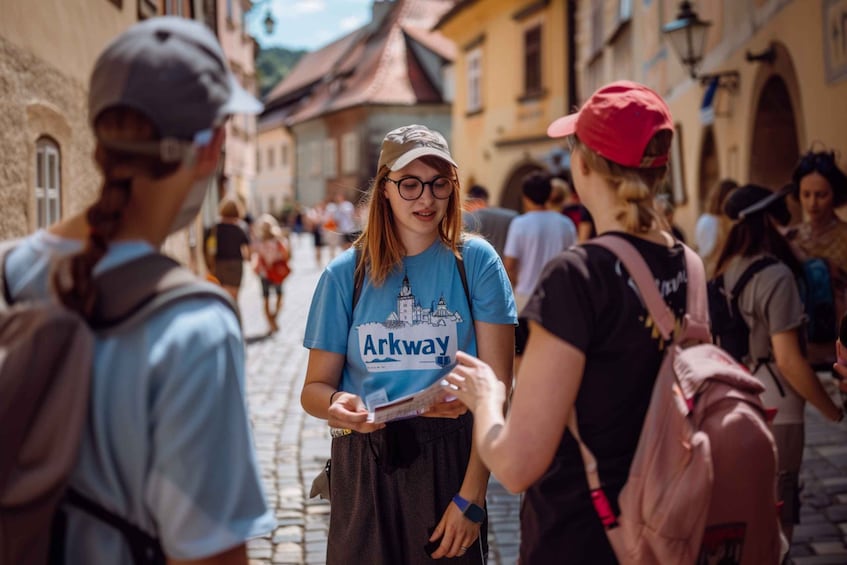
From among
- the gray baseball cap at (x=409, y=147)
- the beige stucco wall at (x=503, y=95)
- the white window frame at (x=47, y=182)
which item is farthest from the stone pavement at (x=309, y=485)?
the beige stucco wall at (x=503, y=95)

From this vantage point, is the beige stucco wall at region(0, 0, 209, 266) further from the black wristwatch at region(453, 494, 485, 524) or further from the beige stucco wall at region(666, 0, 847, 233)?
the beige stucco wall at region(666, 0, 847, 233)

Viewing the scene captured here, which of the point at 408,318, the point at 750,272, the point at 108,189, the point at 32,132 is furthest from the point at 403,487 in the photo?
the point at 32,132

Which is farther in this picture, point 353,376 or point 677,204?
point 677,204

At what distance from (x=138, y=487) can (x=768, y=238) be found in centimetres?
304

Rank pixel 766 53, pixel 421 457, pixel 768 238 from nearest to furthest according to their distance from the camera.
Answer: pixel 421 457, pixel 768 238, pixel 766 53

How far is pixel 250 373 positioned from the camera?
10.8m

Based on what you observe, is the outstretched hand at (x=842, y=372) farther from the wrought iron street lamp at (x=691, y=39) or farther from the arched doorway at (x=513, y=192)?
the arched doorway at (x=513, y=192)

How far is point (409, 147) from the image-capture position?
3.02 m

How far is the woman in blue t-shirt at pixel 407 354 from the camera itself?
2895mm

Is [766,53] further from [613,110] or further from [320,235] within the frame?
[320,235]

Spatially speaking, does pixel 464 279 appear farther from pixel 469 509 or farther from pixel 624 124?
pixel 624 124

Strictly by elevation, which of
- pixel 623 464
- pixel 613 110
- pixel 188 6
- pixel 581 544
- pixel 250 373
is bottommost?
pixel 250 373

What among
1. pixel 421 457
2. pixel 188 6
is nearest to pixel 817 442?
pixel 421 457

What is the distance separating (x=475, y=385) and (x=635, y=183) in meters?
0.60
